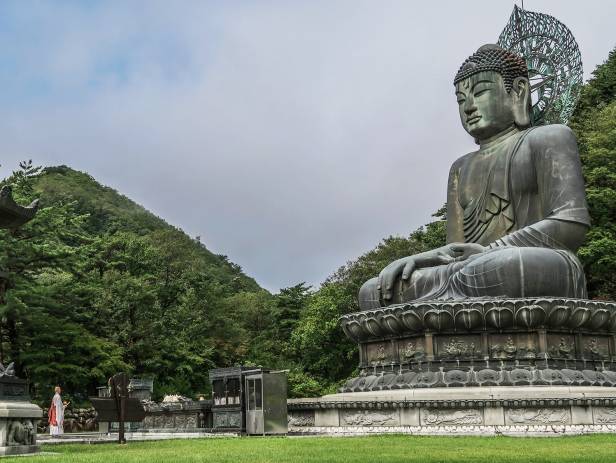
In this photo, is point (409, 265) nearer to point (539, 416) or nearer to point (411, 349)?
point (411, 349)

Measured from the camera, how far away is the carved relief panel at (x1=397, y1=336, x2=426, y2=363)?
12.0m

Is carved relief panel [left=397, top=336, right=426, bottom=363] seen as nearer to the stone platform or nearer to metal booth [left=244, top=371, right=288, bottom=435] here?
the stone platform

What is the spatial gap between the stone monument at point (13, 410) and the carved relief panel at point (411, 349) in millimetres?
5855

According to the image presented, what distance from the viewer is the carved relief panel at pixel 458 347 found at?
38.7 feet

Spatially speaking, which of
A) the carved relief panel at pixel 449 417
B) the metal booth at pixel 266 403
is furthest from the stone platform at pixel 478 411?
the metal booth at pixel 266 403

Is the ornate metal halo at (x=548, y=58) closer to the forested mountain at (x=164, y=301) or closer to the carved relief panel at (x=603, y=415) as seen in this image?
the forested mountain at (x=164, y=301)

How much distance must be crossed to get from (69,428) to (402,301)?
11703mm

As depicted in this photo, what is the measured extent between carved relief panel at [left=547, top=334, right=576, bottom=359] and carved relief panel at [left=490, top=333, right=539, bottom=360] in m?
0.23

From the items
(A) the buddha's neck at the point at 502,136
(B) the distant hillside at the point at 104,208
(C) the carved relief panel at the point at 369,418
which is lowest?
(C) the carved relief panel at the point at 369,418

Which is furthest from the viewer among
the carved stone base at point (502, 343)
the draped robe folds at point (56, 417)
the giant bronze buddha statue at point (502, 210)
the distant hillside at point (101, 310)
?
the distant hillside at point (101, 310)

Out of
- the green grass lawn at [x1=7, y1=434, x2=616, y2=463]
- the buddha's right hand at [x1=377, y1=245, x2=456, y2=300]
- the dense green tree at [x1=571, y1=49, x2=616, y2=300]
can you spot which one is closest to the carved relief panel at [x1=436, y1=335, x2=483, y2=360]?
the buddha's right hand at [x1=377, y1=245, x2=456, y2=300]

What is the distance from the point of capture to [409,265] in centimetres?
1316

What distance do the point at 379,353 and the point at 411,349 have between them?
2.85ft

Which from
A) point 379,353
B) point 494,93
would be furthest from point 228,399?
point 494,93
